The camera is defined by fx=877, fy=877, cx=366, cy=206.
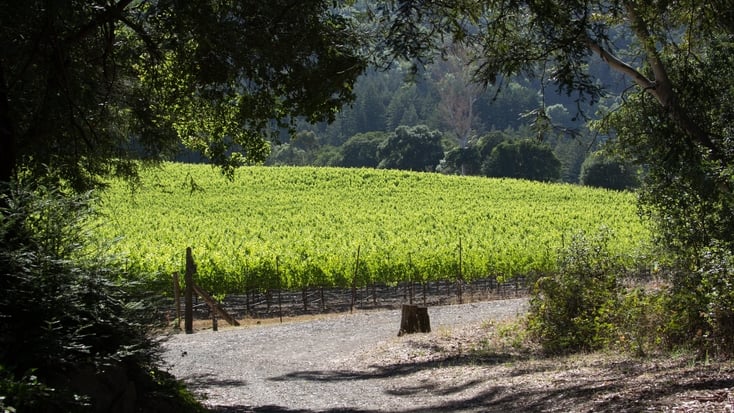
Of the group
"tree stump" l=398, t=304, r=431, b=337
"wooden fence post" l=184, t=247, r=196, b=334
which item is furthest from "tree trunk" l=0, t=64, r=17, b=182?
"wooden fence post" l=184, t=247, r=196, b=334

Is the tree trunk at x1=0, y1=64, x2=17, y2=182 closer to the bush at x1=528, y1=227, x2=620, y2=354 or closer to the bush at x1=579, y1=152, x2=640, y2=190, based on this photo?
the bush at x1=528, y1=227, x2=620, y2=354

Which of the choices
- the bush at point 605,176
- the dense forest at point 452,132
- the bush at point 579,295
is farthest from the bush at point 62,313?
the bush at point 605,176

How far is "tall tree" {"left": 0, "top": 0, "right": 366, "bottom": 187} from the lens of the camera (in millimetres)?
8961

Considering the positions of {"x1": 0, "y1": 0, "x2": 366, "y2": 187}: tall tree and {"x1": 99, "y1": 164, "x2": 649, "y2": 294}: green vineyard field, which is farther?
{"x1": 99, "y1": 164, "x2": 649, "y2": 294}: green vineyard field

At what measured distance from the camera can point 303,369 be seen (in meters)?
14.1

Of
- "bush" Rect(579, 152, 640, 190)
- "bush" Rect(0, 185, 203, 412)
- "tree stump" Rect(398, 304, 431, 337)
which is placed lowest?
"tree stump" Rect(398, 304, 431, 337)

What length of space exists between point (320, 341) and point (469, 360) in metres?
6.58

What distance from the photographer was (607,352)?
11.5 m

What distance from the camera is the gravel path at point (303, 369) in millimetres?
10094

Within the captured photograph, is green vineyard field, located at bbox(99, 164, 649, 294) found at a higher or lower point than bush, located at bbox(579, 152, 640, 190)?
lower

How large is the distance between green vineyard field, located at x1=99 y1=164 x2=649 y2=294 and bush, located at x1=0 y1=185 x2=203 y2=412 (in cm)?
48

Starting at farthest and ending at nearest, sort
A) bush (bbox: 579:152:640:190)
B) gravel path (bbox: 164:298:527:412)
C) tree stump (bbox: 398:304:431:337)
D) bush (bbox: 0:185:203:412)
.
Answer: bush (bbox: 579:152:640:190)
tree stump (bbox: 398:304:431:337)
gravel path (bbox: 164:298:527:412)
bush (bbox: 0:185:203:412)

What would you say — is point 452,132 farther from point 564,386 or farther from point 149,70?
point 564,386

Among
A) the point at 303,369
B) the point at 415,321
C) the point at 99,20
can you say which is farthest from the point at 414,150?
the point at 99,20
